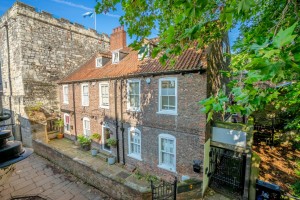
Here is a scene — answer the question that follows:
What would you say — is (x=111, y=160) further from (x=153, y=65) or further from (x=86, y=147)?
(x=153, y=65)

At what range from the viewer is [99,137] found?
40.1 ft

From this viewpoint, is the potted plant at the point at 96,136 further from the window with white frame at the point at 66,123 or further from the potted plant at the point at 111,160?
the window with white frame at the point at 66,123

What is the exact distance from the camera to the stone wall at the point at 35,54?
42.8 feet

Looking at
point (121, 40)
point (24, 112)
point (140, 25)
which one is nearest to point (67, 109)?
point (24, 112)

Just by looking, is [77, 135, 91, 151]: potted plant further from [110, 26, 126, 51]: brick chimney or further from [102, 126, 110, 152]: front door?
[110, 26, 126, 51]: brick chimney

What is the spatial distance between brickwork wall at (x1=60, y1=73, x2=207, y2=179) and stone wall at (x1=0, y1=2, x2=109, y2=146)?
6.05 m

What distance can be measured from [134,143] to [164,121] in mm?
2926

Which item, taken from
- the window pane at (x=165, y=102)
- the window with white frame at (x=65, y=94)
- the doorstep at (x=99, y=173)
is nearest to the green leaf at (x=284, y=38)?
the doorstep at (x=99, y=173)

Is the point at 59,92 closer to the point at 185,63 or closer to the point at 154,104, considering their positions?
the point at 154,104

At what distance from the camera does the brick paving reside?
706 centimetres

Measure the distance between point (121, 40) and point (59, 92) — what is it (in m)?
8.37

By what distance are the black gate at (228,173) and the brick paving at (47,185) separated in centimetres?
569

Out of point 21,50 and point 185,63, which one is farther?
point 21,50

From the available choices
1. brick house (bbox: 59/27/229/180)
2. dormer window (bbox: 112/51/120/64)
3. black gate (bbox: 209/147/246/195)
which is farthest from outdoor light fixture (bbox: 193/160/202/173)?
dormer window (bbox: 112/51/120/64)
